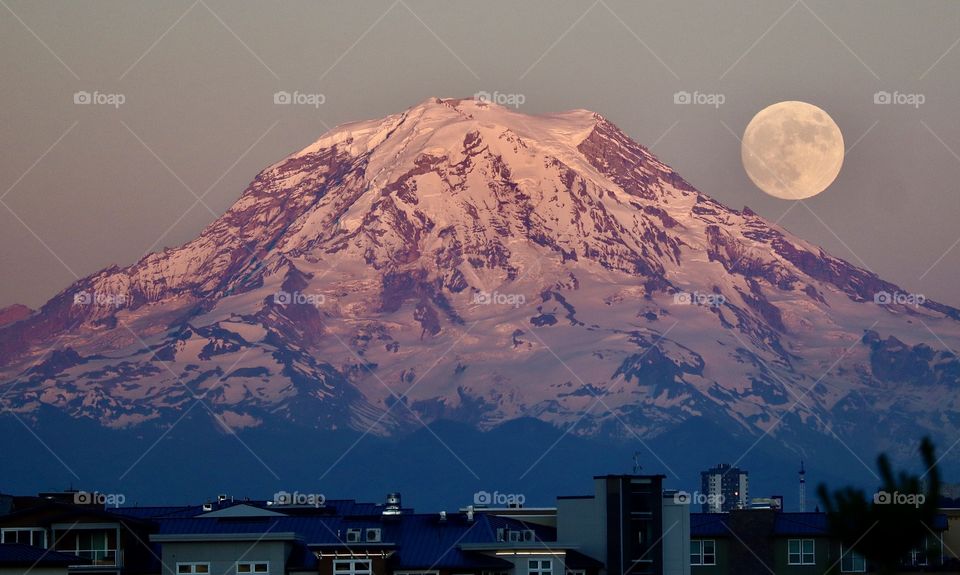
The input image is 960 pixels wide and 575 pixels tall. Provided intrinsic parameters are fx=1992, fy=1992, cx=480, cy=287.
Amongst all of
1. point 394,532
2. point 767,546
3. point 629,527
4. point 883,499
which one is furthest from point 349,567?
point 767,546

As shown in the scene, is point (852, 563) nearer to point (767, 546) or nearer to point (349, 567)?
point (767, 546)

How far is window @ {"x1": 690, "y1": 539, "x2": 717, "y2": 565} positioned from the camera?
4281 inches

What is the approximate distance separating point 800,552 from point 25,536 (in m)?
41.9

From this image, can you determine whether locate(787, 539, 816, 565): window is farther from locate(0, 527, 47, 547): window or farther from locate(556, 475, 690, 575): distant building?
locate(0, 527, 47, 547): window

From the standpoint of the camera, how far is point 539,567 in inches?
3708

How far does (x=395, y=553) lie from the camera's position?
9094 cm

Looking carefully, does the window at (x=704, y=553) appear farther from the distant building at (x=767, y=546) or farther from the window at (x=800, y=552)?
the window at (x=800, y=552)

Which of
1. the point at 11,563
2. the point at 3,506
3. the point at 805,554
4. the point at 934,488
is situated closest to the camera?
the point at 934,488

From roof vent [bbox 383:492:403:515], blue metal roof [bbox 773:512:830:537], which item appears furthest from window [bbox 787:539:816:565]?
roof vent [bbox 383:492:403:515]

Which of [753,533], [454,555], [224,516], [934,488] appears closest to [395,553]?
[454,555]

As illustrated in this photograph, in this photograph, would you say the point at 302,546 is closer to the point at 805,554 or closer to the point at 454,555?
the point at 454,555

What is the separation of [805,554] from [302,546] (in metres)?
30.7

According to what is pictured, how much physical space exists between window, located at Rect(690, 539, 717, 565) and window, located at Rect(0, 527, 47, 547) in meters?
36.3

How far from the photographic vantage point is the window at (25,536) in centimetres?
8981
